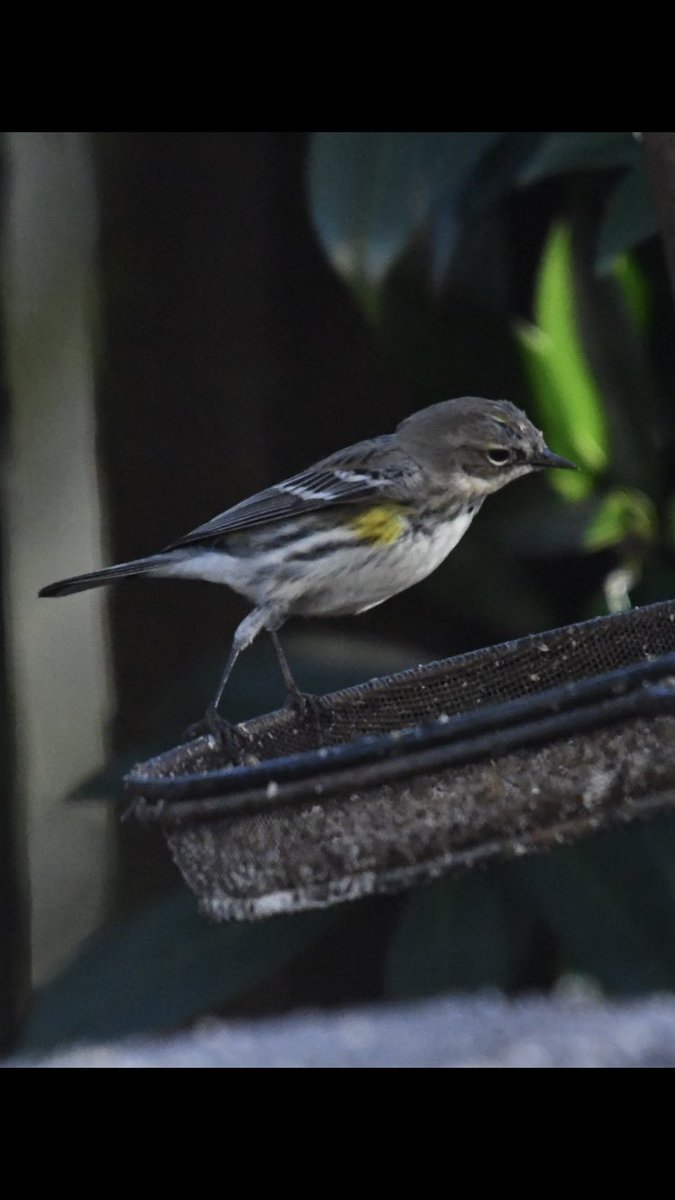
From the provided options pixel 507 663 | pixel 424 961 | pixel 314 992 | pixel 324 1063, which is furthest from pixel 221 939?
pixel 507 663

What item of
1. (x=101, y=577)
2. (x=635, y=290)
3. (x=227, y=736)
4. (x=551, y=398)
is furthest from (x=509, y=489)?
A: (x=227, y=736)

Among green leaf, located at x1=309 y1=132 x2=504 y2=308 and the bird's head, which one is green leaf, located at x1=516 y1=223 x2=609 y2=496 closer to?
green leaf, located at x1=309 y1=132 x2=504 y2=308

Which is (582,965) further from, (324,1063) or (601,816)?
(601,816)

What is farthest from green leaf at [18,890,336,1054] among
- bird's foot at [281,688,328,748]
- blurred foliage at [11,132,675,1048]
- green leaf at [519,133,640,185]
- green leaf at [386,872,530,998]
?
green leaf at [519,133,640,185]

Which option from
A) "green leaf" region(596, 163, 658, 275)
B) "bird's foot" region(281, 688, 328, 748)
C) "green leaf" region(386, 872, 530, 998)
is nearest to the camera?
"bird's foot" region(281, 688, 328, 748)

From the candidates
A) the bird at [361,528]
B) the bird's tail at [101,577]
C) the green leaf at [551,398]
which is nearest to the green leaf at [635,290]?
the green leaf at [551,398]

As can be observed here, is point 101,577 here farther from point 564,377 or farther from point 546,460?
point 564,377
